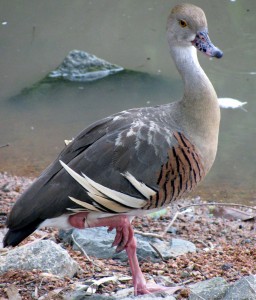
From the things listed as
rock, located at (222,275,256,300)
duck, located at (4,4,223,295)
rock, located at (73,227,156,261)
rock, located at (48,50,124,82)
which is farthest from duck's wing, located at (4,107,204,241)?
rock, located at (48,50,124,82)

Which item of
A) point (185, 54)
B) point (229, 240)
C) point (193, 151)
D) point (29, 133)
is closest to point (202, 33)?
point (185, 54)

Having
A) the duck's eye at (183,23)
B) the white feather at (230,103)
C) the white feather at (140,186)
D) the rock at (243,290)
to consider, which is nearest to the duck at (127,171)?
the white feather at (140,186)

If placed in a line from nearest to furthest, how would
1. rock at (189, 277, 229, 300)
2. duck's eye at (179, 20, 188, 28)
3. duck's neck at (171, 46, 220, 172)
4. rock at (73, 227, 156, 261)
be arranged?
rock at (189, 277, 229, 300), duck's neck at (171, 46, 220, 172), duck's eye at (179, 20, 188, 28), rock at (73, 227, 156, 261)

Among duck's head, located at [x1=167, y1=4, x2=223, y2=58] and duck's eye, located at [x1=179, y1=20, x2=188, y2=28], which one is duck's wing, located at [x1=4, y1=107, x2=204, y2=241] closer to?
duck's head, located at [x1=167, y1=4, x2=223, y2=58]

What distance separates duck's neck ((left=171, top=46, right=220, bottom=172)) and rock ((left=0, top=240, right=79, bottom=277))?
123cm

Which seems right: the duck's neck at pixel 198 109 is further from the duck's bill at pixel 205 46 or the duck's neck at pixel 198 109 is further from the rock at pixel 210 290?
the rock at pixel 210 290

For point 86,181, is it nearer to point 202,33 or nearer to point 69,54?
point 202,33

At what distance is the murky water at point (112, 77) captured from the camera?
9.00 meters

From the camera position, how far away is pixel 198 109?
5195 millimetres

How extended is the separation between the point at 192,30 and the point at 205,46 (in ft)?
0.52

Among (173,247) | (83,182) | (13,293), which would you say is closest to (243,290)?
(83,182)

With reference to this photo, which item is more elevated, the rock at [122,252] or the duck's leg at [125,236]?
the duck's leg at [125,236]

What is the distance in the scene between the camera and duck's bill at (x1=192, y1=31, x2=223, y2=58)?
5.32m

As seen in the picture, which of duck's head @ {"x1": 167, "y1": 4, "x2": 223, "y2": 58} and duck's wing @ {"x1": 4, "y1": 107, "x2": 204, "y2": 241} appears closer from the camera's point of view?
duck's wing @ {"x1": 4, "y1": 107, "x2": 204, "y2": 241}
